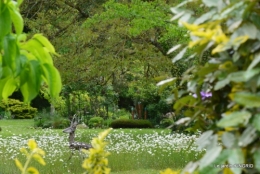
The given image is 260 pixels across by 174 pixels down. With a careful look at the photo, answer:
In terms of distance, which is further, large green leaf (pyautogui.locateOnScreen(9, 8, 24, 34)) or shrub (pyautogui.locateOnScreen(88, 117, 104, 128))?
shrub (pyautogui.locateOnScreen(88, 117, 104, 128))

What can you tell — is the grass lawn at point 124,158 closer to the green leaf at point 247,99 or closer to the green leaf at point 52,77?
the green leaf at point 52,77

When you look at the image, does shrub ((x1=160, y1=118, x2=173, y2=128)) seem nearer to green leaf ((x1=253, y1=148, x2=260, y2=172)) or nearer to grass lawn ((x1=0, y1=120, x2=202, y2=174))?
→ grass lawn ((x1=0, y1=120, x2=202, y2=174))

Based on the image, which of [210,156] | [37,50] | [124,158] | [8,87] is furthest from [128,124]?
[210,156]

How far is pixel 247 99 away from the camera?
0.74m

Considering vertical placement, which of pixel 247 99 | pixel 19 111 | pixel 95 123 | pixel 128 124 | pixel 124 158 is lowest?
pixel 247 99

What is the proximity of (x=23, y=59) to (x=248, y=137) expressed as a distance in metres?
0.72

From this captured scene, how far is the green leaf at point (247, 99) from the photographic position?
729 mm

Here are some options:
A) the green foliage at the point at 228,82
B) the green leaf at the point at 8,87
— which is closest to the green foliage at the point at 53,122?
the green leaf at the point at 8,87

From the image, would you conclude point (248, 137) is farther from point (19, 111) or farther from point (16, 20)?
point (19, 111)

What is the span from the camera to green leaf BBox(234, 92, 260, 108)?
28.7 inches

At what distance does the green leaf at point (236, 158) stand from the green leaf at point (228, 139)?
23 millimetres

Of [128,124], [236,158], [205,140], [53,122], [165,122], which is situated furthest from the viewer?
[53,122]

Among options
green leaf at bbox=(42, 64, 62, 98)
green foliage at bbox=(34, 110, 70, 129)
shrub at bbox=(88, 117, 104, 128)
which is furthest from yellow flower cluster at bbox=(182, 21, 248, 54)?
shrub at bbox=(88, 117, 104, 128)

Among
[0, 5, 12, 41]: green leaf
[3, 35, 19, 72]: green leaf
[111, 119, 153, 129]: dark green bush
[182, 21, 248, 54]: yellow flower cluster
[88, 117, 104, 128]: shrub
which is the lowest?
[182, 21, 248, 54]: yellow flower cluster
